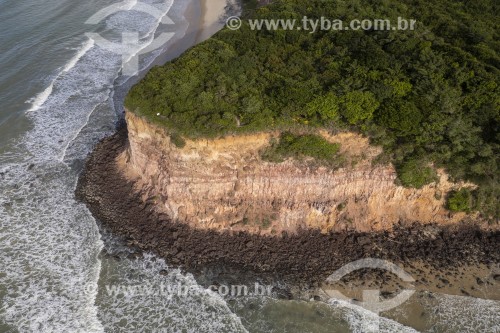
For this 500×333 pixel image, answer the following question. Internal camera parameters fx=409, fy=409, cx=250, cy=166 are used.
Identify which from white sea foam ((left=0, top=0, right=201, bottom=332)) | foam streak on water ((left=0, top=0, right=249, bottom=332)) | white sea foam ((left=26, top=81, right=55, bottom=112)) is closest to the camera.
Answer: foam streak on water ((left=0, top=0, right=249, bottom=332))

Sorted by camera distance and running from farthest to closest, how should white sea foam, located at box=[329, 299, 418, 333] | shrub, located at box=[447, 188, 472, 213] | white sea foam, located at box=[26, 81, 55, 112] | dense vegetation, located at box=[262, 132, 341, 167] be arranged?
white sea foam, located at box=[26, 81, 55, 112] < shrub, located at box=[447, 188, 472, 213] < dense vegetation, located at box=[262, 132, 341, 167] < white sea foam, located at box=[329, 299, 418, 333]

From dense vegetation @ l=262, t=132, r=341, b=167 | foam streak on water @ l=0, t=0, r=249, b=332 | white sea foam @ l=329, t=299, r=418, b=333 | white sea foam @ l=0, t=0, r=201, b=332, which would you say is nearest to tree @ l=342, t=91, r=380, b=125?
dense vegetation @ l=262, t=132, r=341, b=167

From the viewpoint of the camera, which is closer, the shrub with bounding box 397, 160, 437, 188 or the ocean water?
the ocean water

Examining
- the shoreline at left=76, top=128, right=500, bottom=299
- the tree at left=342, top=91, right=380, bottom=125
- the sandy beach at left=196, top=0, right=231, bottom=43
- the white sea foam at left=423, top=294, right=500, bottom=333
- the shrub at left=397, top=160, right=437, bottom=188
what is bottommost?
the white sea foam at left=423, top=294, right=500, bottom=333

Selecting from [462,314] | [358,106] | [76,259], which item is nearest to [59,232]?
[76,259]

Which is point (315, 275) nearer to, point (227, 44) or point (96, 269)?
point (96, 269)

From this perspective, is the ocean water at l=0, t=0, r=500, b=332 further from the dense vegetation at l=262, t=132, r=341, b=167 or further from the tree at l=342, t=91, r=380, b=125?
the tree at l=342, t=91, r=380, b=125
